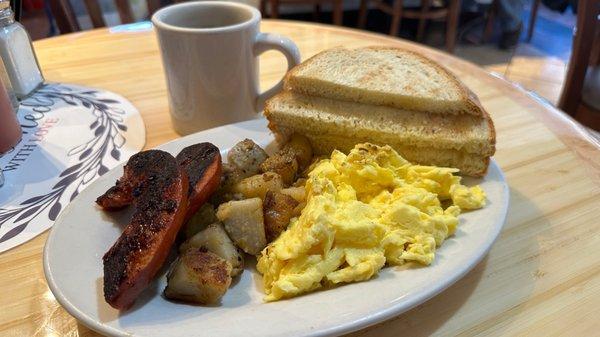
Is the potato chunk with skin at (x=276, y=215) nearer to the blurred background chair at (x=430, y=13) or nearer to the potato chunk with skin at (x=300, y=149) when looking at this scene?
the potato chunk with skin at (x=300, y=149)

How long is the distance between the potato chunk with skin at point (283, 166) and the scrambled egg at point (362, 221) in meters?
0.08

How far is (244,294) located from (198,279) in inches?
4.2

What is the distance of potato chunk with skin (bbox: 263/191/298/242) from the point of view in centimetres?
92

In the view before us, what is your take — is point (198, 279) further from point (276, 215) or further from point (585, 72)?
point (585, 72)

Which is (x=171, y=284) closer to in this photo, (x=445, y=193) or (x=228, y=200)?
(x=228, y=200)

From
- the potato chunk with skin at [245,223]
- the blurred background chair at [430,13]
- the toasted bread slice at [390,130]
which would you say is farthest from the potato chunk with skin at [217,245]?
the blurred background chair at [430,13]

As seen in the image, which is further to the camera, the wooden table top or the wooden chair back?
the wooden chair back

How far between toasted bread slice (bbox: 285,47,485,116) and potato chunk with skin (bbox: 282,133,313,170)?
0.16m

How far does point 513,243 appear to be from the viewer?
1.00m

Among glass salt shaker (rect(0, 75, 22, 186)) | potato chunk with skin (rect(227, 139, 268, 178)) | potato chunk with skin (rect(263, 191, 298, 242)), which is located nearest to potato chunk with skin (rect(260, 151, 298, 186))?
potato chunk with skin (rect(227, 139, 268, 178))

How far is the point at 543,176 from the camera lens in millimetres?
1221

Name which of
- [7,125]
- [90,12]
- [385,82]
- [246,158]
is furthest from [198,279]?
[90,12]

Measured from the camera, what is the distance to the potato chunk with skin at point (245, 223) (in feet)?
2.93

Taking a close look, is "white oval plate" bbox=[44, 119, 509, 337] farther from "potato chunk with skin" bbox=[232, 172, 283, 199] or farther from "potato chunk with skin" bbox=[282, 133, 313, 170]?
"potato chunk with skin" bbox=[282, 133, 313, 170]
